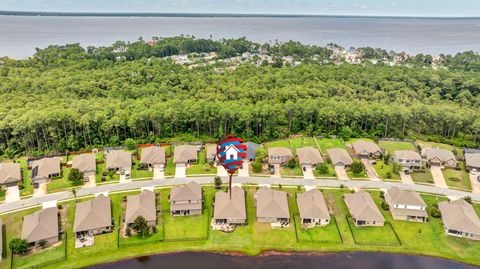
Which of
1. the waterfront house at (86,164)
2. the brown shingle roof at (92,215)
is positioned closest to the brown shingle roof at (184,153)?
the waterfront house at (86,164)

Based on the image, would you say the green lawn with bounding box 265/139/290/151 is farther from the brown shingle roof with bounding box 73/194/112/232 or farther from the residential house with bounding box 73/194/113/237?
the residential house with bounding box 73/194/113/237

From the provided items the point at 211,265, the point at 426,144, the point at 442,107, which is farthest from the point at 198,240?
the point at 442,107

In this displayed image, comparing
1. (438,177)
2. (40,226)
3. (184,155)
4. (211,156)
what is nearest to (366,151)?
(438,177)

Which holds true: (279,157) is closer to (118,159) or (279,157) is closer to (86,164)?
(118,159)

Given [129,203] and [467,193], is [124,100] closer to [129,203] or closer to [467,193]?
[129,203]

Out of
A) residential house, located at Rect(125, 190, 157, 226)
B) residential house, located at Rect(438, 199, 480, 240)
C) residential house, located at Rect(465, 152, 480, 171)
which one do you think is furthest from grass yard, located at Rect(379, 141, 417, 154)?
residential house, located at Rect(125, 190, 157, 226)
